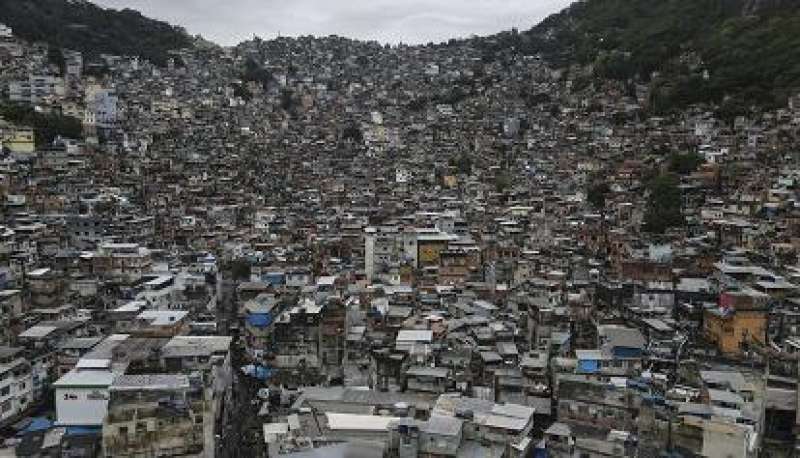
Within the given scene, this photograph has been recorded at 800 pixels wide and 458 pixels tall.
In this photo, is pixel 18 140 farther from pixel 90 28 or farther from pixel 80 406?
pixel 90 28

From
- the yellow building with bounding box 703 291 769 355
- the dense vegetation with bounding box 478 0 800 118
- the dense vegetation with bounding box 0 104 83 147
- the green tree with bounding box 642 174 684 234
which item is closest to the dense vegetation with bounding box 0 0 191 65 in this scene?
the dense vegetation with bounding box 0 104 83 147

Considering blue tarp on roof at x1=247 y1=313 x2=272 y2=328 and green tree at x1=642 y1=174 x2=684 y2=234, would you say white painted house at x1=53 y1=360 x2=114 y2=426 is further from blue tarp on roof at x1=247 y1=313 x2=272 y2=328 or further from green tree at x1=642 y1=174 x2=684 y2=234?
green tree at x1=642 y1=174 x2=684 y2=234

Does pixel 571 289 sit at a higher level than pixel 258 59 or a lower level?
lower

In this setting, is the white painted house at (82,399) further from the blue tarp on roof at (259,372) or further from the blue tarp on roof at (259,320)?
the blue tarp on roof at (259,320)

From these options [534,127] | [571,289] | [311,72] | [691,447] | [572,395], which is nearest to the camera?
[691,447]

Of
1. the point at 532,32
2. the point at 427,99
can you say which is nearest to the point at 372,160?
the point at 427,99

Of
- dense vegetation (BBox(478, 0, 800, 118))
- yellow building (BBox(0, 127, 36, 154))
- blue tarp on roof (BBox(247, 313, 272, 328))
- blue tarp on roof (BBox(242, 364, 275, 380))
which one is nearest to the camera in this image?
blue tarp on roof (BBox(242, 364, 275, 380))

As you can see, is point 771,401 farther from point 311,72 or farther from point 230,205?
point 311,72

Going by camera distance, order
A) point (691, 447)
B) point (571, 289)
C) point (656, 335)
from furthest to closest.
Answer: point (571, 289)
point (656, 335)
point (691, 447)
